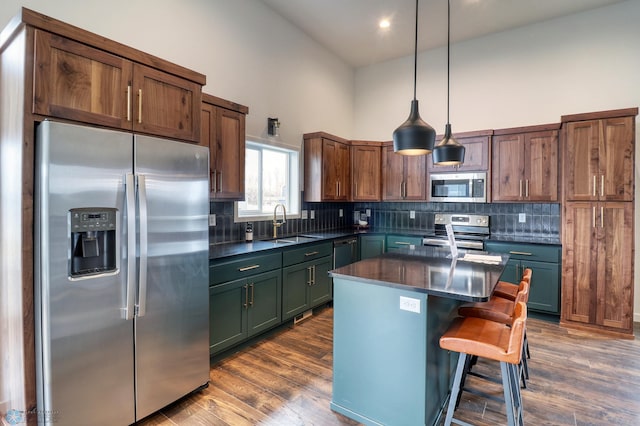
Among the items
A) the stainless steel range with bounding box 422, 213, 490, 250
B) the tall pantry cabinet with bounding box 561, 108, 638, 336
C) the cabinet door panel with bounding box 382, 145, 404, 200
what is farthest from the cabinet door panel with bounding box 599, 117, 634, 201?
the cabinet door panel with bounding box 382, 145, 404, 200

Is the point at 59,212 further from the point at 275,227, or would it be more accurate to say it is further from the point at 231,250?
the point at 275,227

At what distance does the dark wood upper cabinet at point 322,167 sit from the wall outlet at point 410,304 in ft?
9.07

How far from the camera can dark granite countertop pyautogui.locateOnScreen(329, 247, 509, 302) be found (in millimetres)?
1777

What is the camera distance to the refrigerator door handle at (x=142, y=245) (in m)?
1.91

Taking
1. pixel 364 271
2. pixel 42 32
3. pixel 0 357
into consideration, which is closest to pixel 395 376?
pixel 364 271

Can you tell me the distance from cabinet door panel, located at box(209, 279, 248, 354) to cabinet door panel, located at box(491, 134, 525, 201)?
3408mm

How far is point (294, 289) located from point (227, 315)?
939 mm

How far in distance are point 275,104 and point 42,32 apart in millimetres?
2687

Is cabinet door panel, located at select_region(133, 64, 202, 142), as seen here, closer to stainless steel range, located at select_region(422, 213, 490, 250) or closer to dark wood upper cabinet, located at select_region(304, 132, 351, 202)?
dark wood upper cabinet, located at select_region(304, 132, 351, 202)

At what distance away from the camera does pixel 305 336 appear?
339 centimetres

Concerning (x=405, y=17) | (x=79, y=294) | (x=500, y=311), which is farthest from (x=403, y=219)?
(x=79, y=294)

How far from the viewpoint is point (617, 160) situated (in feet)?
11.2

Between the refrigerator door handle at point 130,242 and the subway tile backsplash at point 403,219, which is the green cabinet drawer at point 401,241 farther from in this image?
the refrigerator door handle at point 130,242

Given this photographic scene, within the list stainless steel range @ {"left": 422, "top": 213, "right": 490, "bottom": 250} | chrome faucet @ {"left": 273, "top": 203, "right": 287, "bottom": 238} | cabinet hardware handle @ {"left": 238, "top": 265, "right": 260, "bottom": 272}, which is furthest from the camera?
stainless steel range @ {"left": 422, "top": 213, "right": 490, "bottom": 250}
